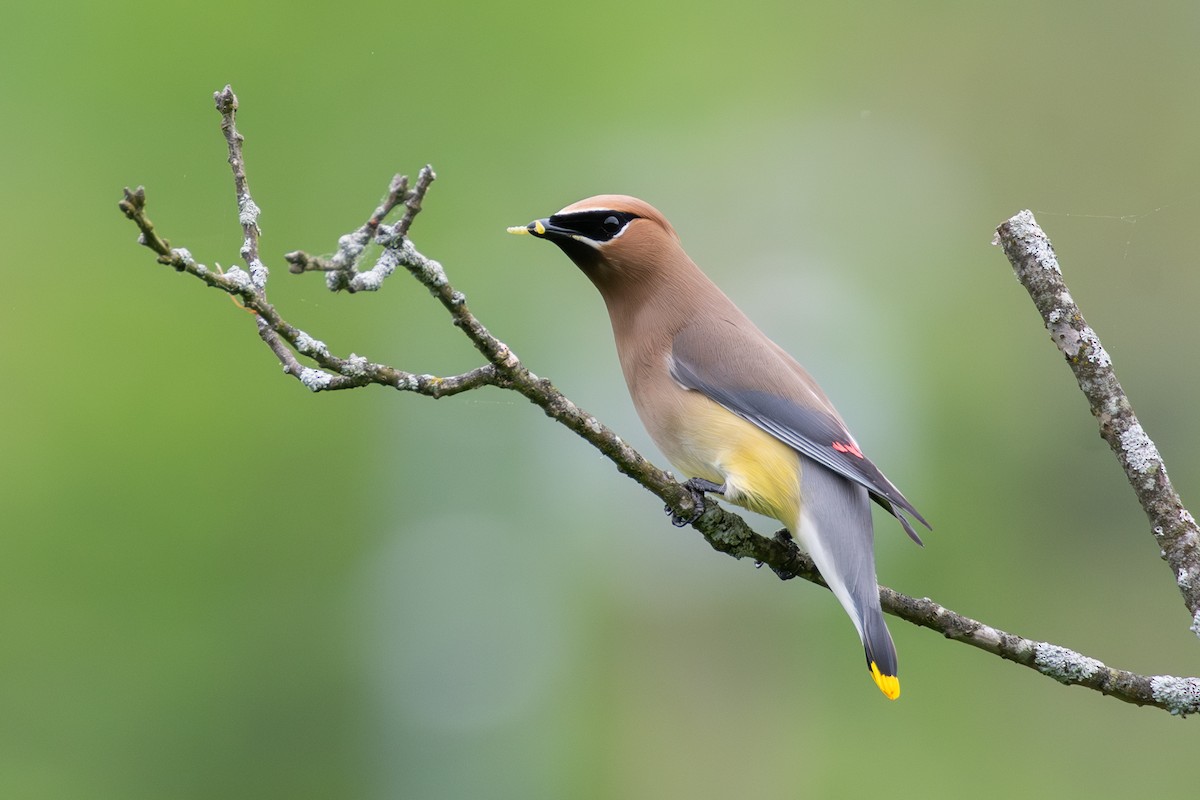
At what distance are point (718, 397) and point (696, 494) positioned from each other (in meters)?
0.39

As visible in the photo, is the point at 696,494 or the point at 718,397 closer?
the point at 696,494

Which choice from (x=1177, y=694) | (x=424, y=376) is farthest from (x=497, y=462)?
(x=1177, y=694)

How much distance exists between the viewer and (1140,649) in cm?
866

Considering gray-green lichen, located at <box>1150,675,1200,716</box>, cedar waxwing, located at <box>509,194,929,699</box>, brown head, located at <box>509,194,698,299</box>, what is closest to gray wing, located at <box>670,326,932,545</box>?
cedar waxwing, located at <box>509,194,929,699</box>

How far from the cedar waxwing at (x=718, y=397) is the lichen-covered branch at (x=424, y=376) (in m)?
0.35

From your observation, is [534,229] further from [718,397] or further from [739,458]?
[739,458]

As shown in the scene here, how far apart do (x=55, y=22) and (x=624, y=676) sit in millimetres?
7862

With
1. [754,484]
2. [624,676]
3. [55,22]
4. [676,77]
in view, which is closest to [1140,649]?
[624,676]

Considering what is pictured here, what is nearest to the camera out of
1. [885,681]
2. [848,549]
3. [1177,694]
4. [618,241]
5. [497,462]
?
[1177,694]

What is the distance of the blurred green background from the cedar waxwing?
5.65 meters

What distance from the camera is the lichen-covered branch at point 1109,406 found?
9.28ft

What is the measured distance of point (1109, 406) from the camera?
9.58 feet

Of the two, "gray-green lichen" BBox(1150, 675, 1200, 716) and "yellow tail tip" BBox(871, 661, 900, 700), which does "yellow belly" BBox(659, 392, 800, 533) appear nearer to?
"yellow tail tip" BBox(871, 661, 900, 700)

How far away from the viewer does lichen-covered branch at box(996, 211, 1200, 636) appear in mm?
2828
